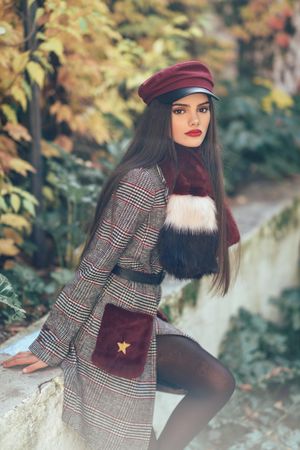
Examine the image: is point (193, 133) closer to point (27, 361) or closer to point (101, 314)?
point (101, 314)

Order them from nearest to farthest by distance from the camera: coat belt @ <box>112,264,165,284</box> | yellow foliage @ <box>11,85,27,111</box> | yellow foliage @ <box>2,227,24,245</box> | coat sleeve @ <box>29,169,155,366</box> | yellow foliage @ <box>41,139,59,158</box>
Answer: coat sleeve @ <box>29,169,155,366</box>
coat belt @ <box>112,264,165,284</box>
yellow foliage @ <box>11,85,27,111</box>
yellow foliage @ <box>2,227,24,245</box>
yellow foliage @ <box>41,139,59,158</box>

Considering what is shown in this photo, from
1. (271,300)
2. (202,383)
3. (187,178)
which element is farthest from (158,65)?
(202,383)

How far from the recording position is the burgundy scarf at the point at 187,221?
2.32m

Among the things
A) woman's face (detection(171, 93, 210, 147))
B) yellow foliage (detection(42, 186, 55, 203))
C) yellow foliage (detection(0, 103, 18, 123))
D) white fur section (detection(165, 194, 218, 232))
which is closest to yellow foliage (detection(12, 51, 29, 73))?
yellow foliage (detection(0, 103, 18, 123))

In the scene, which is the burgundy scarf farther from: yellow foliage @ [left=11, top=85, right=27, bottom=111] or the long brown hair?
yellow foliage @ [left=11, top=85, right=27, bottom=111]

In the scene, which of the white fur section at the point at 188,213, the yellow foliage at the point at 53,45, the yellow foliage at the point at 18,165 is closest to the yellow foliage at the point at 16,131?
the yellow foliage at the point at 18,165

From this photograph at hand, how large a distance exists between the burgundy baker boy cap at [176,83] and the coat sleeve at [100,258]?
282 mm

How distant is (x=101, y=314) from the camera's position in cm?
243

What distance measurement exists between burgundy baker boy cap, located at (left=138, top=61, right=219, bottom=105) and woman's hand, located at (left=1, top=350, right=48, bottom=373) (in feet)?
3.46

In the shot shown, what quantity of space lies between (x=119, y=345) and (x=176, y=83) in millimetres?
952

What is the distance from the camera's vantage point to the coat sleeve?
231 cm

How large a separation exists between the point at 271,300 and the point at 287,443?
1.60 metres

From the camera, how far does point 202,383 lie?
8.21 feet

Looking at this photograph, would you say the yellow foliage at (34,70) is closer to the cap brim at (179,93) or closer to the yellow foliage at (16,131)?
the yellow foliage at (16,131)
